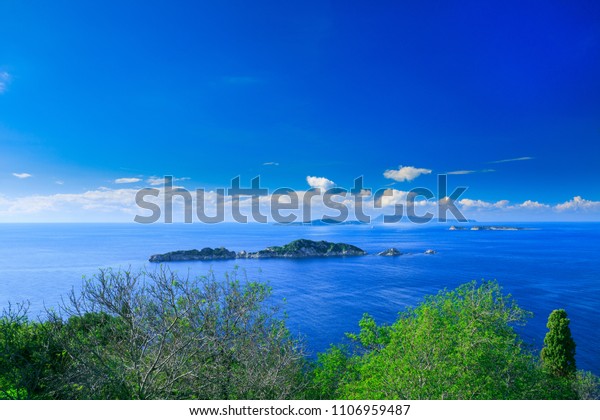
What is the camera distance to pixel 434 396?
6.66m

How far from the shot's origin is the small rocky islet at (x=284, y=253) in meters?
63.6

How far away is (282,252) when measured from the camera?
69125 millimetres

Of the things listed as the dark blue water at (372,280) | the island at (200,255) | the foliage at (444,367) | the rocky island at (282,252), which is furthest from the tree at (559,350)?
the island at (200,255)

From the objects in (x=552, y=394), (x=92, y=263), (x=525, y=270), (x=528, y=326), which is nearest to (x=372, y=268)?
(x=525, y=270)

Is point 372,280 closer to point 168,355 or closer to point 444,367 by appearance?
point 444,367

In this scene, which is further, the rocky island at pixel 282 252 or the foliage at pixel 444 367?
the rocky island at pixel 282 252

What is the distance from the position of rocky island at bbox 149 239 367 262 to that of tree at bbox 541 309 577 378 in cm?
5262

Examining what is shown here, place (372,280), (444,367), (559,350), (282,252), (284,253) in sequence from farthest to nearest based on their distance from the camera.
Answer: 1. (282,252)
2. (284,253)
3. (372,280)
4. (559,350)
5. (444,367)

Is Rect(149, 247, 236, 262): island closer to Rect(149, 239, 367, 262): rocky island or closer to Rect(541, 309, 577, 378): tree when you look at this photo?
Rect(149, 239, 367, 262): rocky island

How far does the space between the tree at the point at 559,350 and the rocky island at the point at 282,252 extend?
52621mm

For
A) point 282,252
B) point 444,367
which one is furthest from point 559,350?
point 282,252

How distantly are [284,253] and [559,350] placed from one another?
54602mm

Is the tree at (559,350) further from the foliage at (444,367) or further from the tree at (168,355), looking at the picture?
the tree at (168,355)

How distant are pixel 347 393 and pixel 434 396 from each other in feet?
9.11
